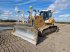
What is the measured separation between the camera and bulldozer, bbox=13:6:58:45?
9170 millimetres

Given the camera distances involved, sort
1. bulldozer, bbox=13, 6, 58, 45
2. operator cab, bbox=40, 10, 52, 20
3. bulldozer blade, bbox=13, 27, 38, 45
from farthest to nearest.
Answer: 1. operator cab, bbox=40, 10, 52, 20
2. bulldozer, bbox=13, 6, 58, 45
3. bulldozer blade, bbox=13, 27, 38, 45

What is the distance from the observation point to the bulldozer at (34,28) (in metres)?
9.17

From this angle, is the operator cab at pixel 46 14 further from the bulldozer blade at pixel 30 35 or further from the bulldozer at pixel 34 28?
the bulldozer blade at pixel 30 35

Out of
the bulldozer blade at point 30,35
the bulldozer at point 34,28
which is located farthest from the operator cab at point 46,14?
the bulldozer blade at point 30,35

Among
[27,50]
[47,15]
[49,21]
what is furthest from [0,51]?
[47,15]

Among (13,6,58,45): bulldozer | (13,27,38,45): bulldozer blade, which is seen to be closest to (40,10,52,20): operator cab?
(13,6,58,45): bulldozer

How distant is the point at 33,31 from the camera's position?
922 centimetres

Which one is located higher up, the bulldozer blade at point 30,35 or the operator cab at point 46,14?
the operator cab at point 46,14

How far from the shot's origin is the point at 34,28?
31.5 feet

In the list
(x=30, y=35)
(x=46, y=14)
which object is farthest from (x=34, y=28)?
(x=46, y=14)

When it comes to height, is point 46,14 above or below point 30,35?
above

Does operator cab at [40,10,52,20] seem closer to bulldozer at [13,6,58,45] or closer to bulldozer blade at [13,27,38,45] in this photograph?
bulldozer at [13,6,58,45]

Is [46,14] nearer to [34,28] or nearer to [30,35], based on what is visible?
[34,28]

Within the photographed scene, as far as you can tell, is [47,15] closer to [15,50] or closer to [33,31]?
[33,31]
